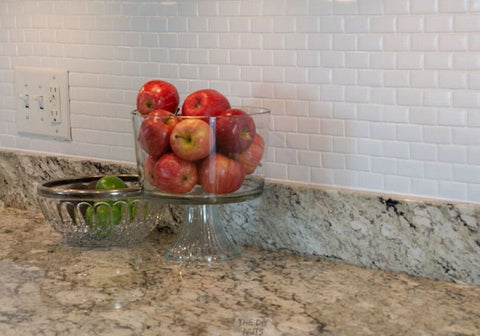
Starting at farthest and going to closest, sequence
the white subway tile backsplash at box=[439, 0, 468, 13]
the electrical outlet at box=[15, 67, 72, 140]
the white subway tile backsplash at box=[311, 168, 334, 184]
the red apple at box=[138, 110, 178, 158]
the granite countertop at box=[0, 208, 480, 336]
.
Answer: the electrical outlet at box=[15, 67, 72, 140] < the white subway tile backsplash at box=[311, 168, 334, 184] < the red apple at box=[138, 110, 178, 158] < the white subway tile backsplash at box=[439, 0, 468, 13] < the granite countertop at box=[0, 208, 480, 336]

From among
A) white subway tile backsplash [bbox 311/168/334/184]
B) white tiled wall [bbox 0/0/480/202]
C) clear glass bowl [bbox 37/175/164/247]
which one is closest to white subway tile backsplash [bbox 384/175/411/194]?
white tiled wall [bbox 0/0/480/202]

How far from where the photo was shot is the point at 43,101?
1974mm

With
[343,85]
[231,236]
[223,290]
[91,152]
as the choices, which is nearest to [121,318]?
[223,290]

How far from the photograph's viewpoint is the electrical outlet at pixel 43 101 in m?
1.94

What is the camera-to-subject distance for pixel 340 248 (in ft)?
5.05

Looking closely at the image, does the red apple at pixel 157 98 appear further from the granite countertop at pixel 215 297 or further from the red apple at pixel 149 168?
the granite countertop at pixel 215 297

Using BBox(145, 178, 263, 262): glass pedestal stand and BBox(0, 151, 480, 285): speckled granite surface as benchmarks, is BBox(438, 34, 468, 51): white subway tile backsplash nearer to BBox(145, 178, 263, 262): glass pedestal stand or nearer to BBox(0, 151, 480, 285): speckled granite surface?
BBox(0, 151, 480, 285): speckled granite surface

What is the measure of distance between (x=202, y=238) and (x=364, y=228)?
314 millimetres

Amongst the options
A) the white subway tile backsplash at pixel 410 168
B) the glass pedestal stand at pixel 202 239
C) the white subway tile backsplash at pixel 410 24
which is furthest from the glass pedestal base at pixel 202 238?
the white subway tile backsplash at pixel 410 24

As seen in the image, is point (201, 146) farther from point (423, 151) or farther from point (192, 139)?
point (423, 151)

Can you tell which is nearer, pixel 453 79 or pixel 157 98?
pixel 453 79

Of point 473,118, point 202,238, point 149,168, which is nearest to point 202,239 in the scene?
point 202,238

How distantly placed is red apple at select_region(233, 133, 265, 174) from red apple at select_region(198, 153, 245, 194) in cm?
2

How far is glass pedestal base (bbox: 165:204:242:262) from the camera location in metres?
1.58
